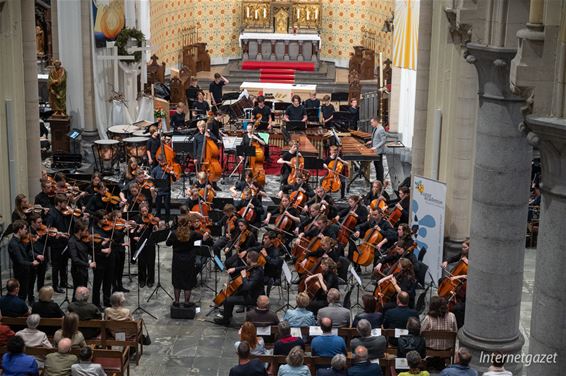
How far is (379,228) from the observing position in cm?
1770

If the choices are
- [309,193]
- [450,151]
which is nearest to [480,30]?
A: [450,151]

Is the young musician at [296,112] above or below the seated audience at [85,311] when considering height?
above

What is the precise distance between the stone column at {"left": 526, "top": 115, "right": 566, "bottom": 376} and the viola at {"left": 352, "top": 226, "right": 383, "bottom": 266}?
26.3 feet

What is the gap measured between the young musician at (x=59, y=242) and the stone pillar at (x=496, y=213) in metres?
7.94

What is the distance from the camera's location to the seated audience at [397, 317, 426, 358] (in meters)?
12.5

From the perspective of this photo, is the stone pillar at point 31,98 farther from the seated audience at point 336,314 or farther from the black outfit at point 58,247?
the seated audience at point 336,314

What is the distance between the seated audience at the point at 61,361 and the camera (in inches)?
469

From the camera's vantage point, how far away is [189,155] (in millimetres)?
25062

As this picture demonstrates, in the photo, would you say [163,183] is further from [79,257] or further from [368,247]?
[368,247]

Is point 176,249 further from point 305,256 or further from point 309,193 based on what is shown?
point 309,193

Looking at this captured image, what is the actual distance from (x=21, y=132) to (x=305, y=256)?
6919mm

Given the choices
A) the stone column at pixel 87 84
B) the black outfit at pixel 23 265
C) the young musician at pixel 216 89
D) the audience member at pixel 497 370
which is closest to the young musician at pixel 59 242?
the black outfit at pixel 23 265

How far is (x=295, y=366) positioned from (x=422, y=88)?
32.1ft

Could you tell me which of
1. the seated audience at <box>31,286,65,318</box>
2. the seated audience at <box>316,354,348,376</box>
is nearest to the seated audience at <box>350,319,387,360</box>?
the seated audience at <box>316,354,348,376</box>
